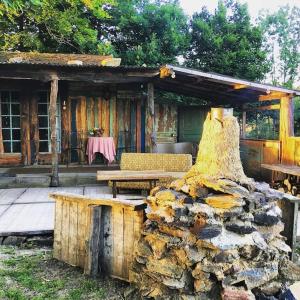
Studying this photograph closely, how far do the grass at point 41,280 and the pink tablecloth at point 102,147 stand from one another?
512cm

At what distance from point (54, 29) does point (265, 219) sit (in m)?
13.9

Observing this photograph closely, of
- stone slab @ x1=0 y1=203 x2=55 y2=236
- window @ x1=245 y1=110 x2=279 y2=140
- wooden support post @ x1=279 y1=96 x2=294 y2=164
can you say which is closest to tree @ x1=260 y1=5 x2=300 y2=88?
window @ x1=245 y1=110 x2=279 y2=140

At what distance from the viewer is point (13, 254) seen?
4.18 m

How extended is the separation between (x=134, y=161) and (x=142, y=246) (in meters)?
3.88

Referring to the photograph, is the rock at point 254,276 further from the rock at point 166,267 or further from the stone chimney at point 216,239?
the rock at point 166,267

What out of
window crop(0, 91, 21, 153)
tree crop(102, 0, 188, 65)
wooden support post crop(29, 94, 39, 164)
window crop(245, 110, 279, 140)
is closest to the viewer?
window crop(0, 91, 21, 153)

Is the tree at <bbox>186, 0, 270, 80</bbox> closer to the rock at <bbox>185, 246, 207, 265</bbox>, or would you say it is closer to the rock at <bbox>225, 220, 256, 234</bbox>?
the rock at <bbox>225, 220, 256, 234</bbox>

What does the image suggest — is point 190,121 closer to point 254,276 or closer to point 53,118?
point 53,118

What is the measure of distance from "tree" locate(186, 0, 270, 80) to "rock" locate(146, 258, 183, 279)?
13.1 meters

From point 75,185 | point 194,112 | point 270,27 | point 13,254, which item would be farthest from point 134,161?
point 270,27

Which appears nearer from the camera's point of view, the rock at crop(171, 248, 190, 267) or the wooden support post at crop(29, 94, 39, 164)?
the rock at crop(171, 248, 190, 267)

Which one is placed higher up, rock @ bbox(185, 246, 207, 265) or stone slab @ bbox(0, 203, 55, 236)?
rock @ bbox(185, 246, 207, 265)

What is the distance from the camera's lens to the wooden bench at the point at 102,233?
3.56 meters

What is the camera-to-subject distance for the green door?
11836 mm
